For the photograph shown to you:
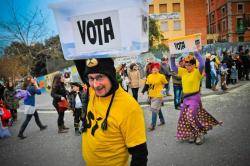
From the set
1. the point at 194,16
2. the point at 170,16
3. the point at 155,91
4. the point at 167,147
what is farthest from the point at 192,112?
the point at 194,16

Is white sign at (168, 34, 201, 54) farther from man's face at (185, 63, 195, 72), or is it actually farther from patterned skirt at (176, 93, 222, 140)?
patterned skirt at (176, 93, 222, 140)


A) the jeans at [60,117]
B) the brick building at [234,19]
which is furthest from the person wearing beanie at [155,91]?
the brick building at [234,19]

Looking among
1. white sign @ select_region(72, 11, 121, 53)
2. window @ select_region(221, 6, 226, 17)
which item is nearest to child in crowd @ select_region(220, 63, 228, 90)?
white sign @ select_region(72, 11, 121, 53)

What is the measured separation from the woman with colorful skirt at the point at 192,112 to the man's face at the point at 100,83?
3.99 metres

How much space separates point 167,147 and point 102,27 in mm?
4486

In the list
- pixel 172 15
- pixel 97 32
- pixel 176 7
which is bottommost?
pixel 97 32

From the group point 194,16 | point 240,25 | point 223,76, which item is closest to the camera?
point 223,76

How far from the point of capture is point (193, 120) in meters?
6.20

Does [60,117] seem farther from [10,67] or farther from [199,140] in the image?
[10,67]

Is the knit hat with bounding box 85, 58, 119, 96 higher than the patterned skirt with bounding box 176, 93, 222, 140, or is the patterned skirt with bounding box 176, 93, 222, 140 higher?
the knit hat with bounding box 85, 58, 119, 96

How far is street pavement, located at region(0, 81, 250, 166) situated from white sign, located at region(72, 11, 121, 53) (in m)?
3.56

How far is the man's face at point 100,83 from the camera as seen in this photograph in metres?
2.45

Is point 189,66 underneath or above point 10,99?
above

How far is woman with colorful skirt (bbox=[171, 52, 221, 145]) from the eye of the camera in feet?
20.4
